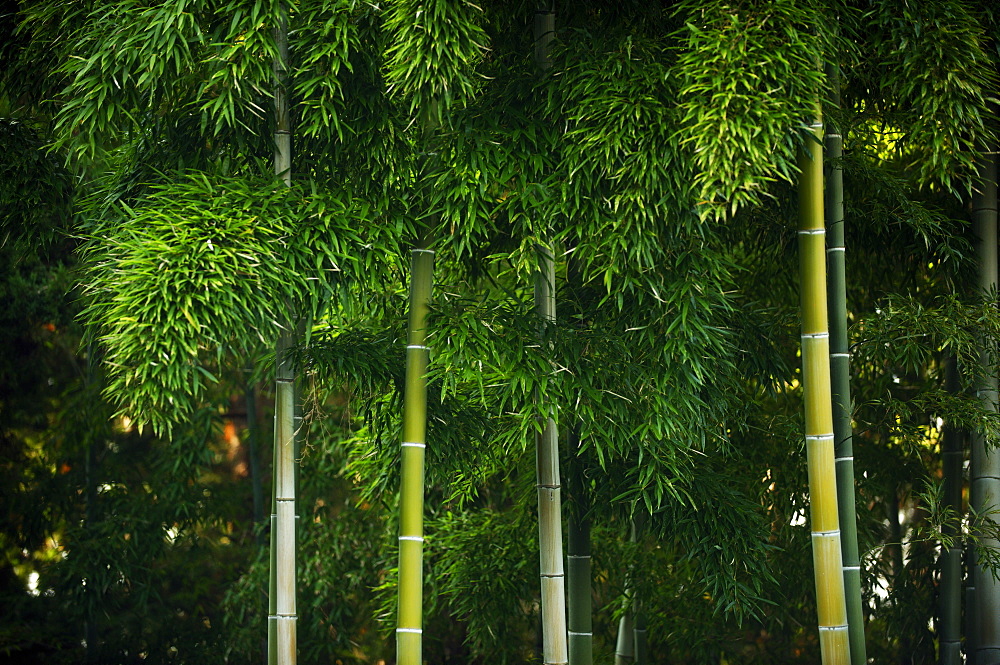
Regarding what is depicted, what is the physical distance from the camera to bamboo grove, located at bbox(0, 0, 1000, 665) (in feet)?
10.9

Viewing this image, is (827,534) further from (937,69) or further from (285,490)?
(285,490)

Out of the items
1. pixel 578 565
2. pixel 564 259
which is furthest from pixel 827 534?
pixel 564 259

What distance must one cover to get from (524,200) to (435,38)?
0.66 meters

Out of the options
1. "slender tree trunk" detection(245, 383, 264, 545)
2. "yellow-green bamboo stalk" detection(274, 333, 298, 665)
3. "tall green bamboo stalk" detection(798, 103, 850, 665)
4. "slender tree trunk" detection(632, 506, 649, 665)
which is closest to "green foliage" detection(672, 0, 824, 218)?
"tall green bamboo stalk" detection(798, 103, 850, 665)

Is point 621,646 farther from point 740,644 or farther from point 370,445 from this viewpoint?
point 370,445

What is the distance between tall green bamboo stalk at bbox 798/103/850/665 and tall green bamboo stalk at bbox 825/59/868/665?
0.23 meters

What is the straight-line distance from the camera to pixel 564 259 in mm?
4453

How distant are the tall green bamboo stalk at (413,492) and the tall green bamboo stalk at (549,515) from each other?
20.1 inches

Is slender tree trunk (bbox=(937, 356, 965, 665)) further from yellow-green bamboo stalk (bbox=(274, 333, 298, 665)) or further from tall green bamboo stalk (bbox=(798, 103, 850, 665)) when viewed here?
yellow-green bamboo stalk (bbox=(274, 333, 298, 665))

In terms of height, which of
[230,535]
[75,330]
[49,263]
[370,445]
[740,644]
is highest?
[49,263]

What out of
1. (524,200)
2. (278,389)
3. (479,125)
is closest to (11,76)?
(278,389)

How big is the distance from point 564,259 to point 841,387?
1331 millimetres

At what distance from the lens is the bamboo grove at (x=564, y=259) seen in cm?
333

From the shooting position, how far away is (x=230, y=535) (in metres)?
7.17
